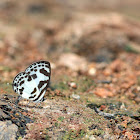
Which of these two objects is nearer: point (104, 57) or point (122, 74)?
point (122, 74)

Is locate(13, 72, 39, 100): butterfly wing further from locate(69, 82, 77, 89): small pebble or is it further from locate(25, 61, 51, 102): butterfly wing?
locate(69, 82, 77, 89): small pebble

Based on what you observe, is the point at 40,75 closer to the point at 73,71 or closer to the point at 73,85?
the point at 73,85

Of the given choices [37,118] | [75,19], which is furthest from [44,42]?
[37,118]

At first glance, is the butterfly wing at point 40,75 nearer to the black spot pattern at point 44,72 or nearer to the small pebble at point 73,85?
the black spot pattern at point 44,72

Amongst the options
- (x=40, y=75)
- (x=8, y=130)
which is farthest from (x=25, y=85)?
(x=8, y=130)

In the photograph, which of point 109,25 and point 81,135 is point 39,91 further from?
point 109,25

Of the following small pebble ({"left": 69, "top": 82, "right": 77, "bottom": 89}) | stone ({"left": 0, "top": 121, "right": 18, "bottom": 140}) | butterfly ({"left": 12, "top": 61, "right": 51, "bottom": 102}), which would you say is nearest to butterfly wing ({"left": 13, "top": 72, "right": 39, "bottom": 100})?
butterfly ({"left": 12, "top": 61, "right": 51, "bottom": 102})

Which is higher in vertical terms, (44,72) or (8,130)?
(44,72)
